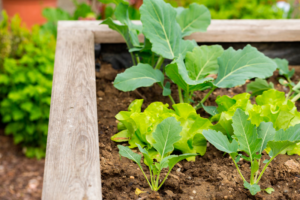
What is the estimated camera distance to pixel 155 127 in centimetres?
121

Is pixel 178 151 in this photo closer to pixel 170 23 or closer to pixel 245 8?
pixel 170 23

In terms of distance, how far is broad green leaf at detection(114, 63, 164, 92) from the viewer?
1.28 meters

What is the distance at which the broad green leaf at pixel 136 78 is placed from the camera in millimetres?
1283

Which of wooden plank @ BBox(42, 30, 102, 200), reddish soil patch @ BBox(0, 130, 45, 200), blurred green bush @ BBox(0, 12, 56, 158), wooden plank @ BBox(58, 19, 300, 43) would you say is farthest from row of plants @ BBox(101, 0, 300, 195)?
reddish soil patch @ BBox(0, 130, 45, 200)

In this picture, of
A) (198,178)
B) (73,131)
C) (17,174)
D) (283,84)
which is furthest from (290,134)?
(17,174)

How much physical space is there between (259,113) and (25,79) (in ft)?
6.22

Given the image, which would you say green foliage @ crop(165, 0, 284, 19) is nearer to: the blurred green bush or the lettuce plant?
the blurred green bush

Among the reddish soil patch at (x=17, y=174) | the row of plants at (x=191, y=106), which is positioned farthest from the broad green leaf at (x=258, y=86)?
the reddish soil patch at (x=17, y=174)

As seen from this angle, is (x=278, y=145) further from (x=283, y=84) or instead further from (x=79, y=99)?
(x=283, y=84)

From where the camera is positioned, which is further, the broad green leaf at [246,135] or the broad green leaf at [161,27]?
the broad green leaf at [161,27]

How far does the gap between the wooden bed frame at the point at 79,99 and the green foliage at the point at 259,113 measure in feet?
1.68

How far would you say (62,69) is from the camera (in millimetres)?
1446

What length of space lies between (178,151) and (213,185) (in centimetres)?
22

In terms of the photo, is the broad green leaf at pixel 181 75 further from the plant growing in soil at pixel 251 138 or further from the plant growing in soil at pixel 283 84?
the plant growing in soil at pixel 283 84
